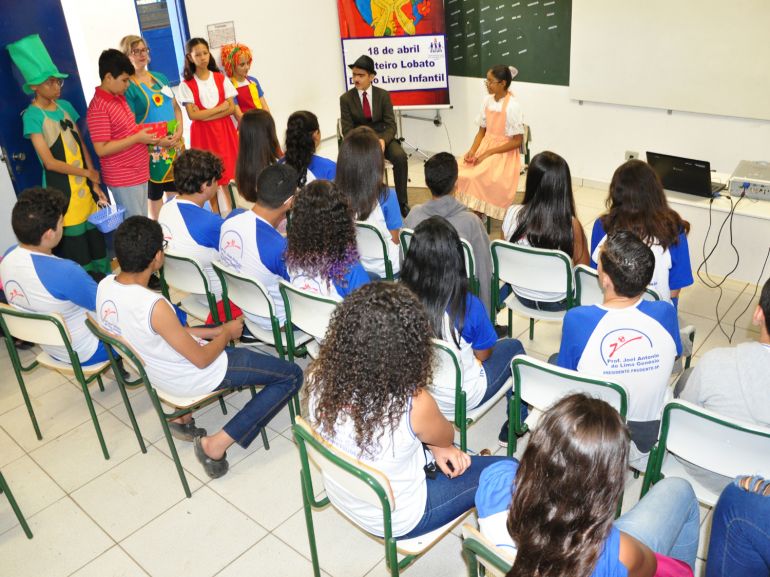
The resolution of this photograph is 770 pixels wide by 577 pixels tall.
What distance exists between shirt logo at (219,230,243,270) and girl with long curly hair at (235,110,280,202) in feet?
2.77

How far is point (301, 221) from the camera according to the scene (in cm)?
301

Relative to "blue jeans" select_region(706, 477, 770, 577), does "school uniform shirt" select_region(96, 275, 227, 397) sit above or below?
above

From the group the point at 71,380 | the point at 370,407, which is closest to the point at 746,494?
the point at 370,407

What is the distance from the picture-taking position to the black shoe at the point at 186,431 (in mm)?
3348

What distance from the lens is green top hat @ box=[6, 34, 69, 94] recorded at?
13.6ft

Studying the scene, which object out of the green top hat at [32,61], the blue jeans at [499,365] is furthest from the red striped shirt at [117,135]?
the blue jeans at [499,365]

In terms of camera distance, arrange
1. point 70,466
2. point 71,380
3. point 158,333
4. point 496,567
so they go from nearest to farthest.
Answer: point 496,567, point 158,333, point 70,466, point 71,380

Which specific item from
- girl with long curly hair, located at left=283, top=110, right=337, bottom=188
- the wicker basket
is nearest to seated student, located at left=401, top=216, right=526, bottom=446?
girl with long curly hair, located at left=283, top=110, right=337, bottom=188

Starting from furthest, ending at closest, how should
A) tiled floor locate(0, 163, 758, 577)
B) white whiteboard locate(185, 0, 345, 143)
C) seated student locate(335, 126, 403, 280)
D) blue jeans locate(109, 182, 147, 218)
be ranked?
white whiteboard locate(185, 0, 345, 143), blue jeans locate(109, 182, 147, 218), seated student locate(335, 126, 403, 280), tiled floor locate(0, 163, 758, 577)

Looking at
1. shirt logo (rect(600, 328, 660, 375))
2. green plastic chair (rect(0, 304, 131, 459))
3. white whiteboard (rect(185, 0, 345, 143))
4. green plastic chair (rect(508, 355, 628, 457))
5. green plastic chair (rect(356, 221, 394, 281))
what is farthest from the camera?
white whiteboard (rect(185, 0, 345, 143))

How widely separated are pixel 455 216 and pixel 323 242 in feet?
3.04

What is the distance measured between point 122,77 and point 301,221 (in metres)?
2.34

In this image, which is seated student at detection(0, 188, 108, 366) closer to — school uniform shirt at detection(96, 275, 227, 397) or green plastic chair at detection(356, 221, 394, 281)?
school uniform shirt at detection(96, 275, 227, 397)

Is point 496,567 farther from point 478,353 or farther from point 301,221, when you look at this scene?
point 301,221
